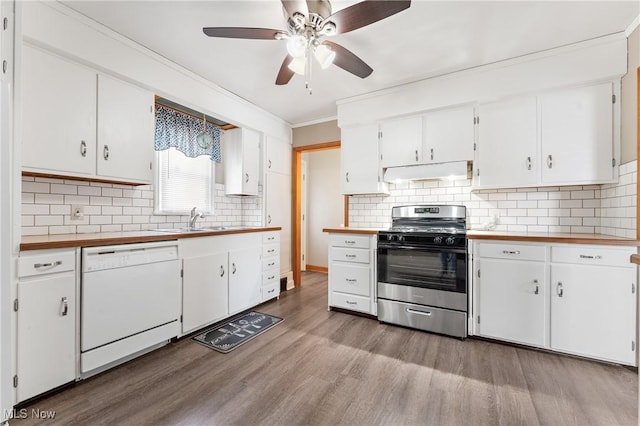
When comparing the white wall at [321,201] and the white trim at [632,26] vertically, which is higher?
the white trim at [632,26]

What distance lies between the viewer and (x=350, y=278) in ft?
10.2

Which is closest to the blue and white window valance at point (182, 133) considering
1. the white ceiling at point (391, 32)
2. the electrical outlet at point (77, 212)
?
the white ceiling at point (391, 32)

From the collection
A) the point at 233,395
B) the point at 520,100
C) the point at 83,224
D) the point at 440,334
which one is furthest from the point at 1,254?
the point at 520,100

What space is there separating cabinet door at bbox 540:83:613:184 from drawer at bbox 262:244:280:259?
2978 millimetres

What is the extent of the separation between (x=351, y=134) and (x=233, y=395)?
2949 mm

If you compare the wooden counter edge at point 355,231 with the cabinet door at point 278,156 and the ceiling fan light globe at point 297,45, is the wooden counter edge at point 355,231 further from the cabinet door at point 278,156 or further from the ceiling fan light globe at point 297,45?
the ceiling fan light globe at point 297,45

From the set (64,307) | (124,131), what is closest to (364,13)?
(124,131)

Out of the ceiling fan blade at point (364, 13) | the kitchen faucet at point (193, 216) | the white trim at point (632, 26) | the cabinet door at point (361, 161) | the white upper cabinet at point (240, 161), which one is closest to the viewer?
the ceiling fan blade at point (364, 13)

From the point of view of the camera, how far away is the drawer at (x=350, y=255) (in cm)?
302

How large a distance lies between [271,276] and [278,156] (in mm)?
1769

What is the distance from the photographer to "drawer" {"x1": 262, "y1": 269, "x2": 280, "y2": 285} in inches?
Result: 135

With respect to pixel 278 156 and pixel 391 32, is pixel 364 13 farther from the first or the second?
pixel 278 156

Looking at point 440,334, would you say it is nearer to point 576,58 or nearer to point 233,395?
point 233,395

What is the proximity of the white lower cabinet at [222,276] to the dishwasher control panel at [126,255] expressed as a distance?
0.51 feet
